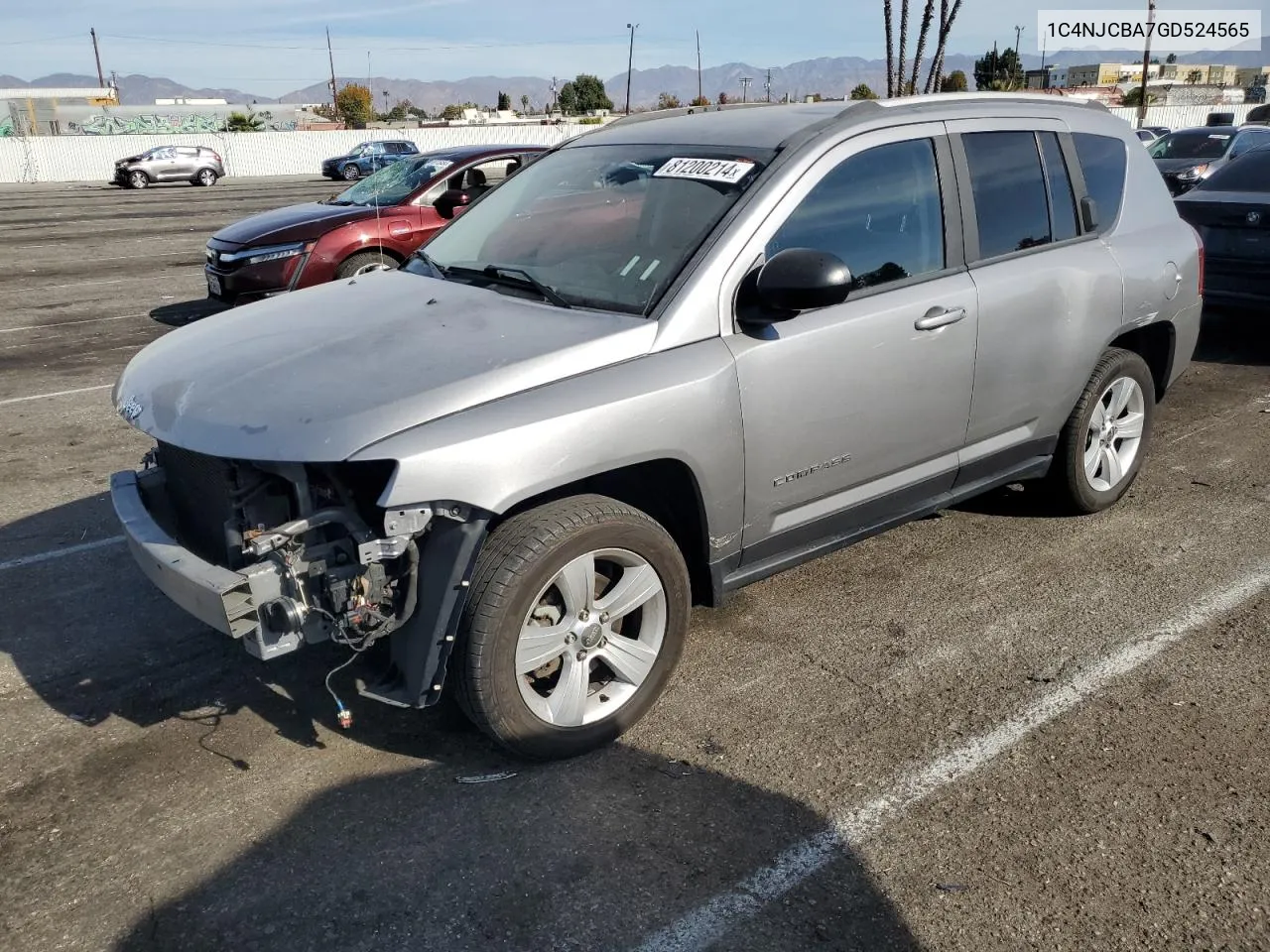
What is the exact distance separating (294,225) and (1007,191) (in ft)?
Result: 24.9

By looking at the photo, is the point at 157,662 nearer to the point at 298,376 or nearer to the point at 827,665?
the point at 298,376

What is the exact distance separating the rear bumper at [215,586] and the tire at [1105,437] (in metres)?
3.56

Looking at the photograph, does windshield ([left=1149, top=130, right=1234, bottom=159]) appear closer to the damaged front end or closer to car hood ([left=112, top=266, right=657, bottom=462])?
car hood ([left=112, top=266, right=657, bottom=462])

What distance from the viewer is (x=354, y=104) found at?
3661 inches

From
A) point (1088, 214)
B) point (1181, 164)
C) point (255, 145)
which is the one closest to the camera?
point (1088, 214)

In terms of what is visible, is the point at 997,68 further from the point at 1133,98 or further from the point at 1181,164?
the point at 1181,164

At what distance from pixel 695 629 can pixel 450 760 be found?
47.5 inches

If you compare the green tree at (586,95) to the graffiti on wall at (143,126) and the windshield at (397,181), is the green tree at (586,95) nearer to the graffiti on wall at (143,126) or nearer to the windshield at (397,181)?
the graffiti on wall at (143,126)

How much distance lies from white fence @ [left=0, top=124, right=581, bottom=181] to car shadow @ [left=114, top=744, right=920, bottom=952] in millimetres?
34371

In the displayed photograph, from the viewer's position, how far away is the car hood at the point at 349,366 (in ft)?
9.64

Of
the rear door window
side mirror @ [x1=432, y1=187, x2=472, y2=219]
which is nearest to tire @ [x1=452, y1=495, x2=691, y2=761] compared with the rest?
the rear door window

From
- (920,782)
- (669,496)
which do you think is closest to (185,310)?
(669,496)

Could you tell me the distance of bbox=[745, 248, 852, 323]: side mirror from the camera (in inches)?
129

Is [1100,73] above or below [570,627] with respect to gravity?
above
